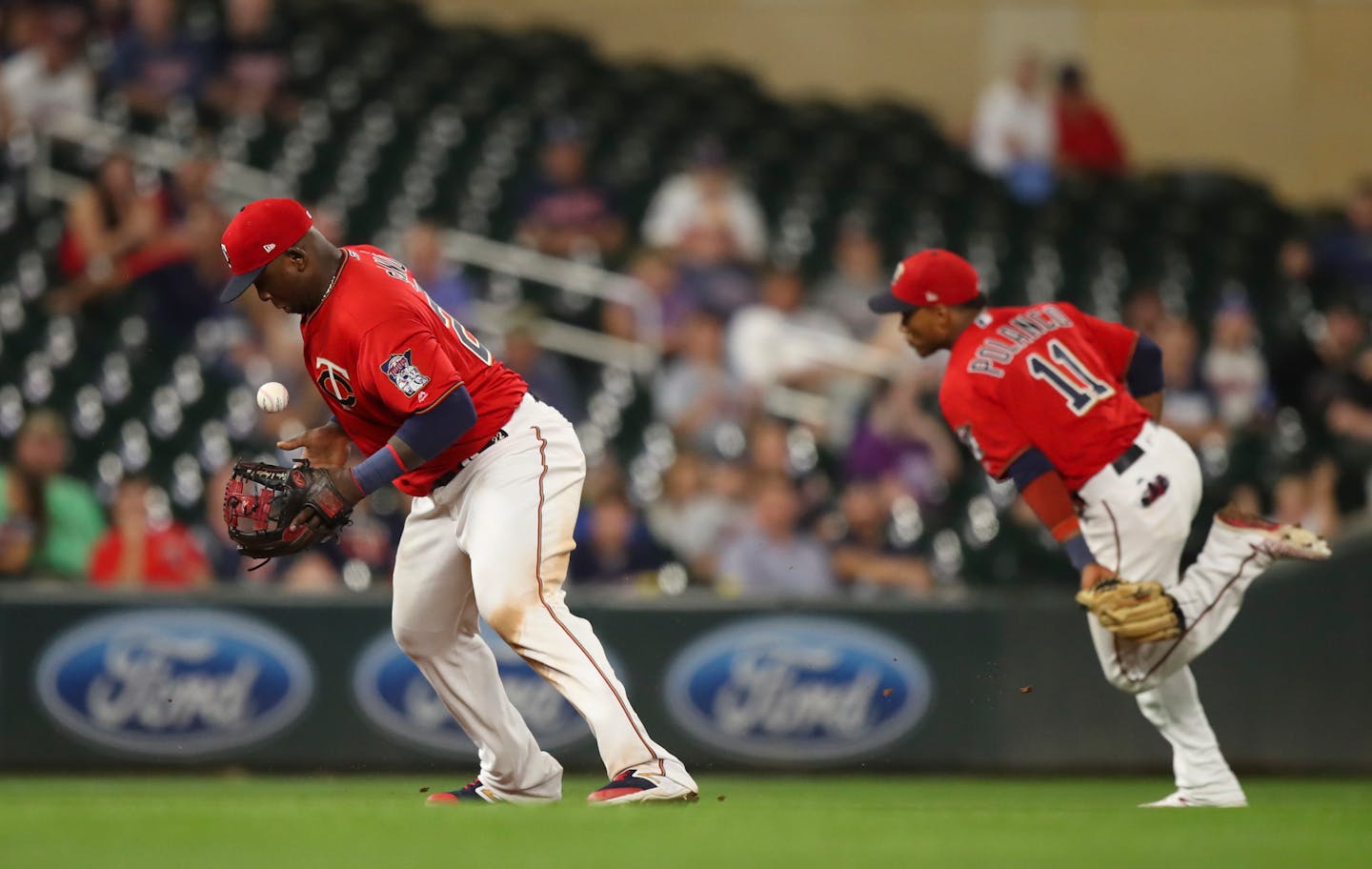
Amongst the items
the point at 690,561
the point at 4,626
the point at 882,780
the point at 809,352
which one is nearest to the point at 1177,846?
the point at 882,780

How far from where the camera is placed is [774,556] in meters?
9.05

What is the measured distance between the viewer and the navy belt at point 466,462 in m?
5.61

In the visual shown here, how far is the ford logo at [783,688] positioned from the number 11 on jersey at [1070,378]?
2.73 metres

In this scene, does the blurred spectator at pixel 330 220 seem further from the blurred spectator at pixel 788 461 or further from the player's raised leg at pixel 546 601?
the player's raised leg at pixel 546 601

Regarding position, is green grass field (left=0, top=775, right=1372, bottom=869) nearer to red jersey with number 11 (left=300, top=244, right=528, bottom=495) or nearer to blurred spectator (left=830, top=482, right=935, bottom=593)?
red jersey with number 11 (left=300, top=244, right=528, bottom=495)

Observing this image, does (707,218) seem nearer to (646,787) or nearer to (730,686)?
(730,686)

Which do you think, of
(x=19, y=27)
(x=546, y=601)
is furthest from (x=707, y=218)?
(x=546, y=601)

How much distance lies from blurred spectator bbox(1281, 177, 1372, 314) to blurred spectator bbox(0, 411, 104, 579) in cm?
797

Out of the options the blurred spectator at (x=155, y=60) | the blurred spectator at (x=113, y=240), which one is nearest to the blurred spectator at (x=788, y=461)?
the blurred spectator at (x=113, y=240)

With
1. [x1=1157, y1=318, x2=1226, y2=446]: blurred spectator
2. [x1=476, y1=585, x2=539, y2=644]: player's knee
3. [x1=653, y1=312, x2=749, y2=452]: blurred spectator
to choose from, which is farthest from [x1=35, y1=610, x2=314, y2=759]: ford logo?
[x1=1157, y1=318, x2=1226, y2=446]: blurred spectator

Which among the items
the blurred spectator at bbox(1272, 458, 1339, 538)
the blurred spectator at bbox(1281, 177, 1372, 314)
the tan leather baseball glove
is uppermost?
the blurred spectator at bbox(1281, 177, 1372, 314)

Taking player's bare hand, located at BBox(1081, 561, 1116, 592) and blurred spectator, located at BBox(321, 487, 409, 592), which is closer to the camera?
player's bare hand, located at BBox(1081, 561, 1116, 592)

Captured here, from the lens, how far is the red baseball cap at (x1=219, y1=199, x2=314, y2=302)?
5.27 meters

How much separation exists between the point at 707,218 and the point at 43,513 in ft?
14.9
